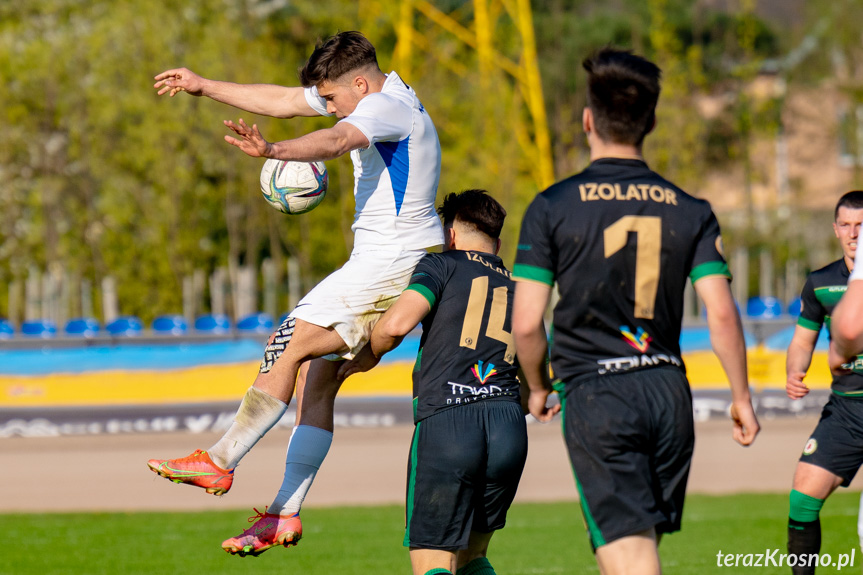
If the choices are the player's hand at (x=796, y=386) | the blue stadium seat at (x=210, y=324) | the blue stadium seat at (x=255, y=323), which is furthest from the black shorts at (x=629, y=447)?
the blue stadium seat at (x=210, y=324)

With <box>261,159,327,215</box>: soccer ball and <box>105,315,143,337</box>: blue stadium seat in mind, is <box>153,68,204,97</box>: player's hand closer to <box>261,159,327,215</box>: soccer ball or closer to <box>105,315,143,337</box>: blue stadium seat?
<box>261,159,327,215</box>: soccer ball

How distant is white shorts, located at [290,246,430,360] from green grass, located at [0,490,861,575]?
3.72 meters

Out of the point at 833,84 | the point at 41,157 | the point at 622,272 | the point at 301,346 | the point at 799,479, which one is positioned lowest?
the point at 799,479

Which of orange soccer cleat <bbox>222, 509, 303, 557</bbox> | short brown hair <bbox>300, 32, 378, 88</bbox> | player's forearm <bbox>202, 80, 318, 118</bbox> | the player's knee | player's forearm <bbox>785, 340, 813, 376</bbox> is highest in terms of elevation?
short brown hair <bbox>300, 32, 378, 88</bbox>

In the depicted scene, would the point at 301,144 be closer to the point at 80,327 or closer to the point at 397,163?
the point at 397,163

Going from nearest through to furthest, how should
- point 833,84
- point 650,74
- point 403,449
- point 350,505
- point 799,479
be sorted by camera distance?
point 650,74, point 799,479, point 350,505, point 403,449, point 833,84

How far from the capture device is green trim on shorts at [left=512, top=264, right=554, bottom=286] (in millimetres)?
3844

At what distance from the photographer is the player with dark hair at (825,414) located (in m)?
6.42

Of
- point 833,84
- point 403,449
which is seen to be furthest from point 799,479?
point 833,84

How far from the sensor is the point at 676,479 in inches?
157

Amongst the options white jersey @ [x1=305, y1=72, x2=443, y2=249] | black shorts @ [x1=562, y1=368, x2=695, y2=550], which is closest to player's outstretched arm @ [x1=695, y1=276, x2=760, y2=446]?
black shorts @ [x1=562, y1=368, x2=695, y2=550]

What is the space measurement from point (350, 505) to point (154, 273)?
9531mm

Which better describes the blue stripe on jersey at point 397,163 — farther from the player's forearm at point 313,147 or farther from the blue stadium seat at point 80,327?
the blue stadium seat at point 80,327

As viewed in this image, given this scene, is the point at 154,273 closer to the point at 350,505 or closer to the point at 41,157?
the point at 41,157
